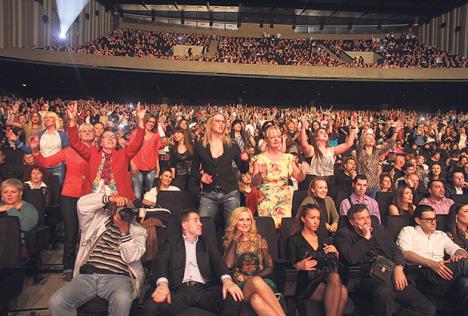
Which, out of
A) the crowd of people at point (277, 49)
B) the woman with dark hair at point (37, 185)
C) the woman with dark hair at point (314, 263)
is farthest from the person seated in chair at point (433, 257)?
the crowd of people at point (277, 49)

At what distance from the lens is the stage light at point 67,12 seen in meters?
23.7

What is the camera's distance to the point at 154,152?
20.5 feet

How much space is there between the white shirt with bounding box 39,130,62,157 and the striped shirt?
2.82 meters

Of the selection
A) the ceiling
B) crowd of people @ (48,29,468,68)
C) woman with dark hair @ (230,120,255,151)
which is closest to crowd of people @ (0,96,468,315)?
woman with dark hair @ (230,120,255,151)

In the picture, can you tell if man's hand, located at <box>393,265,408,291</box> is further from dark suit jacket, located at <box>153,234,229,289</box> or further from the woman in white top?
the woman in white top

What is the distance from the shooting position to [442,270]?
4016mm

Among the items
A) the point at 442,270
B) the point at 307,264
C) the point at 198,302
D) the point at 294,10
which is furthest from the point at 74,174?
the point at 294,10

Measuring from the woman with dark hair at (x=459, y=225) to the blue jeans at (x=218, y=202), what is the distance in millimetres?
2418

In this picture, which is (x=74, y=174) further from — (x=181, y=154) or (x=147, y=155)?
(x=181, y=154)

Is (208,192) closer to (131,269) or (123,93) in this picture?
(131,269)

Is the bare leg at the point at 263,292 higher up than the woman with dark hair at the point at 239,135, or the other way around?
the woman with dark hair at the point at 239,135

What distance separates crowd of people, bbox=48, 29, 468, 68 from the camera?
24.4 meters

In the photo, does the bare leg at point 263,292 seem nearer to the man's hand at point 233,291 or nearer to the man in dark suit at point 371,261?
the man's hand at point 233,291

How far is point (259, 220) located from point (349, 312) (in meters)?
1.17
